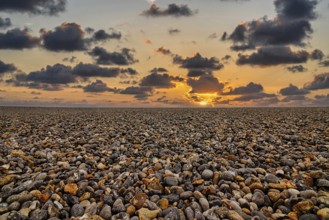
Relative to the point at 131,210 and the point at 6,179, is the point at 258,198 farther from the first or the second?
the point at 6,179

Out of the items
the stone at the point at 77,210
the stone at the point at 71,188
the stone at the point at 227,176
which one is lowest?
the stone at the point at 77,210

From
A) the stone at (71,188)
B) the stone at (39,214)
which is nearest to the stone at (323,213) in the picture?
the stone at (71,188)

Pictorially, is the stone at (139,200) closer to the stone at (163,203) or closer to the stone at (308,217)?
the stone at (163,203)

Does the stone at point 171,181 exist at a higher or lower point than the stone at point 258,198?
higher

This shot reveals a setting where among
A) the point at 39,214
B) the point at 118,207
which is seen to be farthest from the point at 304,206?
the point at 39,214

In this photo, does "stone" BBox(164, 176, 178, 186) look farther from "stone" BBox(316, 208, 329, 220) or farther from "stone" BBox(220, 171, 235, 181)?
"stone" BBox(316, 208, 329, 220)

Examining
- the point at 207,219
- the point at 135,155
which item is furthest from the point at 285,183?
the point at 135,155

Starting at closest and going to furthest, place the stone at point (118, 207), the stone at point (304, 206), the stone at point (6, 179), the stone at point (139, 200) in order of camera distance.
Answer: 1. the stone at point (304, 206)
2. the stone at point (118, 207)
3. the stone at point (139, 200)
4. the stone at point (6, 179)

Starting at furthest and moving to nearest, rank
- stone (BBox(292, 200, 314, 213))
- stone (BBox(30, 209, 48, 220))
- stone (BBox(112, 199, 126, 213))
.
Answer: stone (BBox(112, 199, 126, 213))
stone (BBox(292, 200, 314, 213))
stone (BBox(30, 209, 48, 220))

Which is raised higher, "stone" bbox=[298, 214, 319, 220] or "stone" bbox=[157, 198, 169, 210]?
"stone" bbox=[157, 198, 169, 210]

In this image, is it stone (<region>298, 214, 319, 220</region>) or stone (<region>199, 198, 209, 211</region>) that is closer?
stone (<region>298, 214, 319, 220</region>)

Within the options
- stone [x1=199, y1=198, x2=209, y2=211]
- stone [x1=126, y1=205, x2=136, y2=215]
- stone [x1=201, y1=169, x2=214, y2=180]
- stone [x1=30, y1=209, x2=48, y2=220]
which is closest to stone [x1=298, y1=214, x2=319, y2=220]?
stone [x1=199, y1=198, x2=209, y2=211]

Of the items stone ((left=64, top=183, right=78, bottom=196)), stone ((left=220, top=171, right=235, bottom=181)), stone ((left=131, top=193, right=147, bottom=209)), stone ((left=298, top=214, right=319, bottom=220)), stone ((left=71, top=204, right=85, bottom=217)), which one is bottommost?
stone ((left=298, top=214, right=319, bottom=220))

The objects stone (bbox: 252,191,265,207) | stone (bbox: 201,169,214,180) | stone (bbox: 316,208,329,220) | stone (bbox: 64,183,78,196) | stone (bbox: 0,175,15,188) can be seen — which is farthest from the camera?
stone (bbox: 201,169,214,180)
